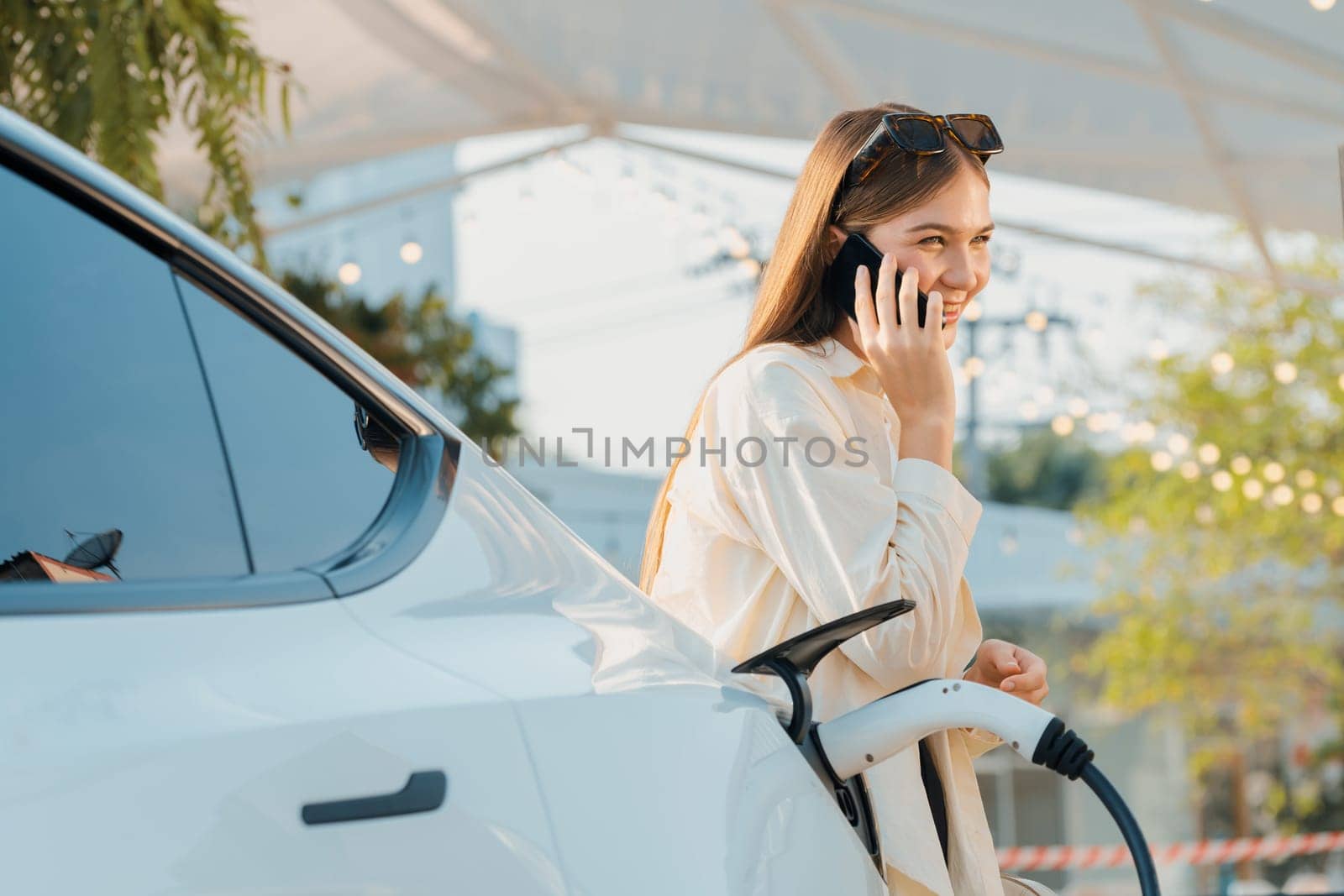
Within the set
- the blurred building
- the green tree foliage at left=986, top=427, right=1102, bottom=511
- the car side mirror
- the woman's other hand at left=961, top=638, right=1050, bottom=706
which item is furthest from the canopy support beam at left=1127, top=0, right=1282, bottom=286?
the green tree foliage at left=986, top=427, right=1102, bottom=511

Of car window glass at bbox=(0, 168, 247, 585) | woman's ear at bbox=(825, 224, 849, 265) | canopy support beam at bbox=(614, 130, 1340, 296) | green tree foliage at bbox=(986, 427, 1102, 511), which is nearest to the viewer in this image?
car window glass at bbox=(0, 168, 247, 585)

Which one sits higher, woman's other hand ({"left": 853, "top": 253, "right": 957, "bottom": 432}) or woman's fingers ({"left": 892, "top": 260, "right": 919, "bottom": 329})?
woman's fingers ({"left": 892, "top": 260, "right": 919, "bottom": 329})

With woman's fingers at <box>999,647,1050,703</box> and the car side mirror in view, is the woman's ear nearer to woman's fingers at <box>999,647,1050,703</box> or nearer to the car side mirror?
woman's fingers at <box>999,647,1050,703</box>

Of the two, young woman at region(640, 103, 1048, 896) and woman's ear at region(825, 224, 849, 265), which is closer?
young woman at region(640, 103, 1048, 896)

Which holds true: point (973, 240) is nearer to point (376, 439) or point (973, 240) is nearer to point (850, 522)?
point (850, 522)

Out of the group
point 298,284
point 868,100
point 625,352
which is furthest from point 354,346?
point 625,352

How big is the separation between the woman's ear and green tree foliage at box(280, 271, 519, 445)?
587 centimetres

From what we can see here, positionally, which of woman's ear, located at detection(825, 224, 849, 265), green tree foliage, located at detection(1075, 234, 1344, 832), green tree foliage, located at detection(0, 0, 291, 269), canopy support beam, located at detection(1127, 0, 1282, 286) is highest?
canopy support beam, located at detection(1127, 0, 1282, 286)

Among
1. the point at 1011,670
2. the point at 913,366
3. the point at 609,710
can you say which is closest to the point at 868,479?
the point at 913,366

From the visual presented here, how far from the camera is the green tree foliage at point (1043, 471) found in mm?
41031

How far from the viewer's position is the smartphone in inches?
78.9

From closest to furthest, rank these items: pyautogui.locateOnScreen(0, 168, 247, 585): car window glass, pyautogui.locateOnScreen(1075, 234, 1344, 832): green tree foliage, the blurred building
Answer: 1. pyautogui.locateOnScreen(0, 168, 247, 585): car window glass
2. the blurred building
3. pyautogui.locateOnScreen(1075, 234, 1344, 832): green tree foliage

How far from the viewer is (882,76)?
21.5ft

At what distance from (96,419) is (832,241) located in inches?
49.1
